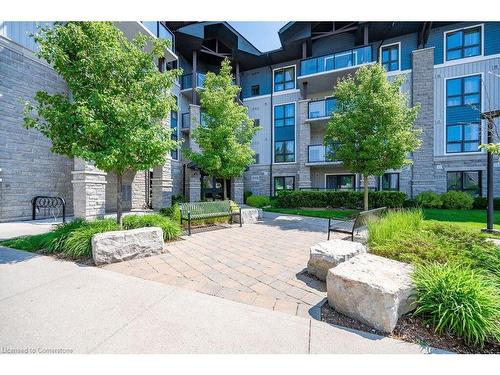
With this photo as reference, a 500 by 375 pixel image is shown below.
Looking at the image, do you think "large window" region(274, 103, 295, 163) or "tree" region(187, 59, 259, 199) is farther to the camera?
"large window" region(274, 103, 295, 163)

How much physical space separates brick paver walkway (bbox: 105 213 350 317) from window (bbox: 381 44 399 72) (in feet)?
55.5

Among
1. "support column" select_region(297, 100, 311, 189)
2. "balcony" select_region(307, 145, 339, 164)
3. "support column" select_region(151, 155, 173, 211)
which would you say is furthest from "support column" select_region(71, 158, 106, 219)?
"balcony" select_region(307, 145, 339, 164)

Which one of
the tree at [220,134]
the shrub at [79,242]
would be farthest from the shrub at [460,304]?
the tree at [220,134]

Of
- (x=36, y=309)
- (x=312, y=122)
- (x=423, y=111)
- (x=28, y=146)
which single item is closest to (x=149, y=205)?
(x=28, y=146)

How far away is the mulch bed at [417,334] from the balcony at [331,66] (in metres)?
17.3

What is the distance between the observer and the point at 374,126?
35.2 ft

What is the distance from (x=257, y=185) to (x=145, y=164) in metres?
16.1

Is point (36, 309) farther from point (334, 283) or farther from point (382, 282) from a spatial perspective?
point (382, 282)

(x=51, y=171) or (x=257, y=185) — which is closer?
(x=51, y=171)

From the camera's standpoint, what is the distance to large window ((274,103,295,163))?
2114 cm

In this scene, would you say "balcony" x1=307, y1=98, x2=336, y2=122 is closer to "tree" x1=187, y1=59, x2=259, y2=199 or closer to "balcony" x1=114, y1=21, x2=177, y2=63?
"tree" x1=187, y1=59, x2=259, y2=199

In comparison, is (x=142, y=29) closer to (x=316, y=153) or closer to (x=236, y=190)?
(x=236, y=190)

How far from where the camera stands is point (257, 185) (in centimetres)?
2208

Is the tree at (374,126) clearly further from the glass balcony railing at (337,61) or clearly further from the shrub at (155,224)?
the shrub at (155,224)
